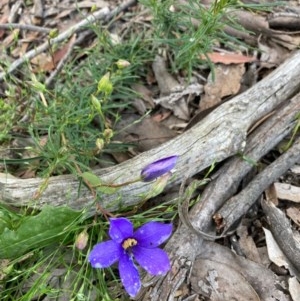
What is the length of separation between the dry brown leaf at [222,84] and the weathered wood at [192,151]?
0.58ft

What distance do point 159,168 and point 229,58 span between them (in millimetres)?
1080

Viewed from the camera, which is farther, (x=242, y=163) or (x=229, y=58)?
(x=229, y=58)

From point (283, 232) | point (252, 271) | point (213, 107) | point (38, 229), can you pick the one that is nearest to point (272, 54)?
point (213, 107)

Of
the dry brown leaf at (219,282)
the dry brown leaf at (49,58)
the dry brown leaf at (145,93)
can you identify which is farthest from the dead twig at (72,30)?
the dry brown leaf at (219,282)

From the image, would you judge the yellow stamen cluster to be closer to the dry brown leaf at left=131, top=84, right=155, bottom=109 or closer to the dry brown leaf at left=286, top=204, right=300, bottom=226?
the dry brown leaf at left=286, top=204, right=300, bottom=226

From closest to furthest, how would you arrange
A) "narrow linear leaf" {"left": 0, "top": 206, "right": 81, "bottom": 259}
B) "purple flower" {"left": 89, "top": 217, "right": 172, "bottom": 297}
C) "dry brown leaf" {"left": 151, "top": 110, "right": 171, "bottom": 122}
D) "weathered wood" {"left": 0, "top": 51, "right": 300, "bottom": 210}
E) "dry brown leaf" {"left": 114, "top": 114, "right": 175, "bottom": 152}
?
"purple flower" {"left": 89, "top": 217, "right": 172, "bottom": 297}, "narrow linear leaf" {"left": 0, "top": 206, "right": 81, "bottom": 259}, "weathered wood" {"left": 0, "top": 51, "right": 300, "bottom": 210}, "dry brown leaf" {"left": 114, "top": 114, "right": 175, "bottom": 152}, "dry brown leaf" {"left": 151, "top": 110, "right": 171, "bottom": 122}

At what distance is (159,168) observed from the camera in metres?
1.72

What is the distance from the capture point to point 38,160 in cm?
228

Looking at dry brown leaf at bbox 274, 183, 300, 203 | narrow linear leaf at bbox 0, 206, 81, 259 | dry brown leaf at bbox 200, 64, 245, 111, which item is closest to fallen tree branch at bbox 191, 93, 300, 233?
dry brown leaf at bbox 274, 183, 300, 203

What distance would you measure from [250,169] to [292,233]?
33cm

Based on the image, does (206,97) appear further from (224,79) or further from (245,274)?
(245,274)

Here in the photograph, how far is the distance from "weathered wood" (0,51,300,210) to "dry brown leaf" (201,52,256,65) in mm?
277

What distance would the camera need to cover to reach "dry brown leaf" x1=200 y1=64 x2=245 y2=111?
8.09ft

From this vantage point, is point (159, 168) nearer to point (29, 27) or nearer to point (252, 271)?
point (252, 271)
